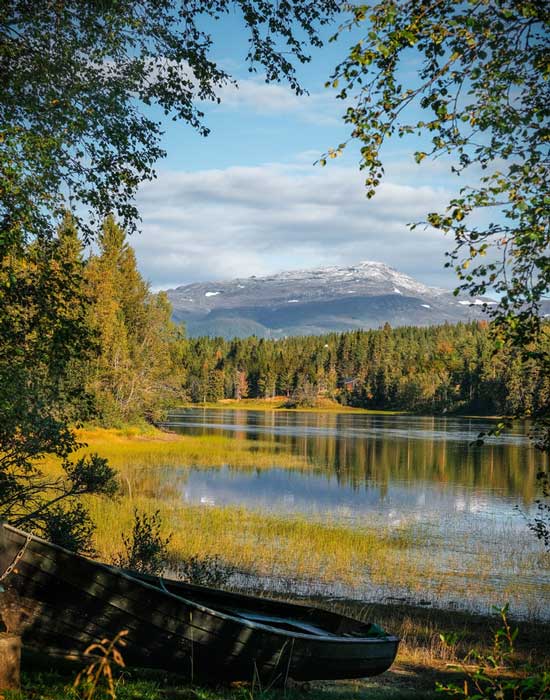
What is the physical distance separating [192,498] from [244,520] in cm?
542

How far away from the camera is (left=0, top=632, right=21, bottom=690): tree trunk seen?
5.99 m

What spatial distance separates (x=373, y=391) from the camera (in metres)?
170

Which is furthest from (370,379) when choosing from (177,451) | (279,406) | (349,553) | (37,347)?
(37,347)

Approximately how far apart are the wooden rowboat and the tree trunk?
0.81 m

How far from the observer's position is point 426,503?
3027cm

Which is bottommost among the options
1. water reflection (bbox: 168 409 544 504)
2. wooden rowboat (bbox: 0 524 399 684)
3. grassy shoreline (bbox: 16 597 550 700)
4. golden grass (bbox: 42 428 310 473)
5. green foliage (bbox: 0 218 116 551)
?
water reflection (bbox: 168 409 544 504)

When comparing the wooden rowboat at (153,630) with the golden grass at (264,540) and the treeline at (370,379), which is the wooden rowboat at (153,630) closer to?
the golden grass at (264,540)

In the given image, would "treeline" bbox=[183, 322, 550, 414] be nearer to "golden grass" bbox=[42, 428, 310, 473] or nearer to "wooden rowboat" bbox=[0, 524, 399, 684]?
"golden grass" bbox=[42, 428, 310, 473]

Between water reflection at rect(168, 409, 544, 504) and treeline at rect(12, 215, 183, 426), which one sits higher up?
treeline at rect(12, 215, 183, 426)

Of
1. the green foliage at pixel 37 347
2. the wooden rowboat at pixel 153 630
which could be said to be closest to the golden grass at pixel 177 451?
the green foliage at pixel 37 347

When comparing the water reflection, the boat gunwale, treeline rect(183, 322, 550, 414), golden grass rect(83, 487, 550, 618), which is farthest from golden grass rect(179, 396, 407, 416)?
the boat gunwale

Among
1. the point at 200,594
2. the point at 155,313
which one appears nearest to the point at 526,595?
the point at 200,594

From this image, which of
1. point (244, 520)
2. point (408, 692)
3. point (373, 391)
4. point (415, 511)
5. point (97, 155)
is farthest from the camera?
point (373, 391)

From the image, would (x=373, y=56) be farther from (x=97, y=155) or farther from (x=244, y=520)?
(x=244, y=520)
